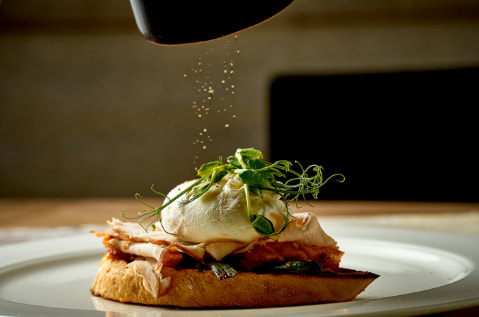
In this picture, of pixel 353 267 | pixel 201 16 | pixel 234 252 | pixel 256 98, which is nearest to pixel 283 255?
pixel 234 252

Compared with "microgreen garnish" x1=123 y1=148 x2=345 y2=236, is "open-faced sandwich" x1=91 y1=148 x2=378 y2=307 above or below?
below

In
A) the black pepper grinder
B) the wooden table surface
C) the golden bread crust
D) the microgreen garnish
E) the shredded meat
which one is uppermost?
the black pepper grinder

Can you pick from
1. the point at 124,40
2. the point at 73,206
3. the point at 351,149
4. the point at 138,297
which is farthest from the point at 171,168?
the point at 138,297

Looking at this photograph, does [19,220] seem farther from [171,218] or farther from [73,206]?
[171,218]

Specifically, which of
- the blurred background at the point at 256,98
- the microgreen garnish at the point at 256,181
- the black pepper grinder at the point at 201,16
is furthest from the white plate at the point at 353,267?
the blurred background at the point at 256,98

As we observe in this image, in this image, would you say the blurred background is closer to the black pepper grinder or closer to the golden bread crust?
the golden bread crust

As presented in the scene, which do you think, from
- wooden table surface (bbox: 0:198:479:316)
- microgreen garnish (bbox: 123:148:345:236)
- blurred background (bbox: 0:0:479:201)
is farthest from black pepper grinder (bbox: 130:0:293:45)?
blurred background (bbox: 0:0:479:201)

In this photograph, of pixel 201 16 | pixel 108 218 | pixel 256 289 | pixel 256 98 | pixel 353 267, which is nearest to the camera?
pixel 201 16

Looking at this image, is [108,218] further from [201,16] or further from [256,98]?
[256,98]
